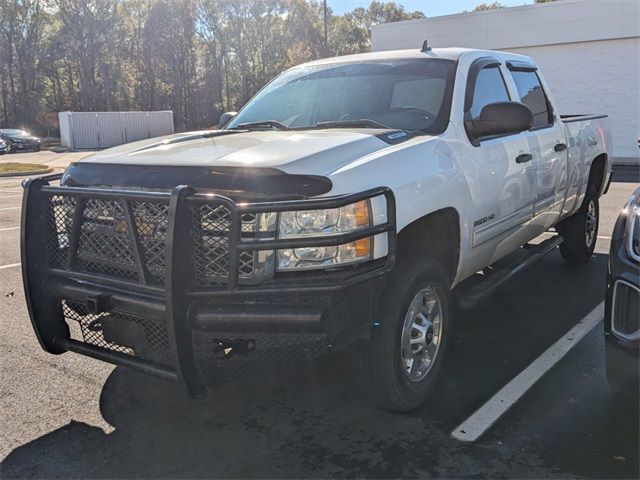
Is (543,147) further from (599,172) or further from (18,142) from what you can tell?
(18,142)

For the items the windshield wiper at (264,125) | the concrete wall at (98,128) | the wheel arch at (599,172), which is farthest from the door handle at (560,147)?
the concrete wall at (98,128)

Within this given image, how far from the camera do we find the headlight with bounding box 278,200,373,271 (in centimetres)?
288

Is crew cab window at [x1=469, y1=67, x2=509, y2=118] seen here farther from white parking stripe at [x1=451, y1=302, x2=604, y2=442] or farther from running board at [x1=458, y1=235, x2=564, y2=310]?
white parking stripe at [x1=451, y1=302, x2=604, y2=442]

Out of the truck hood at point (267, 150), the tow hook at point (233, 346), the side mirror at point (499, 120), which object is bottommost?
the tow hook at point (233, 346)

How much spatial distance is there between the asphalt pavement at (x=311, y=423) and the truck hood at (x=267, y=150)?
1.43 meters

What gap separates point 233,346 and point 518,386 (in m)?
1.90

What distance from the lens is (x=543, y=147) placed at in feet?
16.6

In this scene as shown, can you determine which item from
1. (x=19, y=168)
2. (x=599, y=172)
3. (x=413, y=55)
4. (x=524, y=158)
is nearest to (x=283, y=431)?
(x=524, y=158)

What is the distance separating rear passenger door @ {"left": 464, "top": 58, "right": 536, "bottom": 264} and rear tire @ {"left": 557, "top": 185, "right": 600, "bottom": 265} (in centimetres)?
181

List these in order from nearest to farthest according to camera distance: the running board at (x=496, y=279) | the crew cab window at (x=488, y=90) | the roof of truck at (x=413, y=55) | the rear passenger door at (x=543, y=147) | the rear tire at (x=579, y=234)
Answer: the running board at (x=496, y=279), the crew cab window at (x=488, y=90), the roof of truck at (x=413, y=55), the rear passenger door at (x=543, y=147), the rear tire at (x=579, y=234)

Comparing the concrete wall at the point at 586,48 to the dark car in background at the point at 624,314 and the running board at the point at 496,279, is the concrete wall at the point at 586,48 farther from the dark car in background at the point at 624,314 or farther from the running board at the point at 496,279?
the dark car in background at the point at 624,314

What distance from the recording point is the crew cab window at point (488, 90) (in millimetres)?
4368

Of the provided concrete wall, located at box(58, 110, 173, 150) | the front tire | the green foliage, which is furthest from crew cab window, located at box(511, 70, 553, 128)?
the green foliage

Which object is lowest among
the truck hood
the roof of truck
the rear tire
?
the rear tire
